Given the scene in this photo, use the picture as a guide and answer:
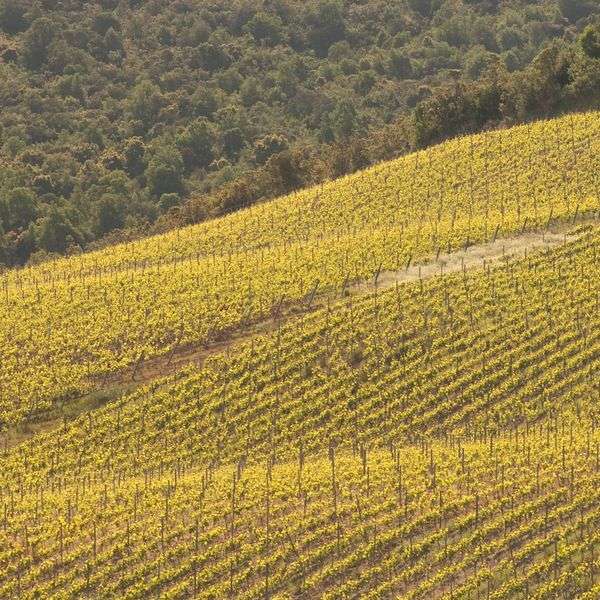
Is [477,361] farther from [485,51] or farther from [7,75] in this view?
[485,51]

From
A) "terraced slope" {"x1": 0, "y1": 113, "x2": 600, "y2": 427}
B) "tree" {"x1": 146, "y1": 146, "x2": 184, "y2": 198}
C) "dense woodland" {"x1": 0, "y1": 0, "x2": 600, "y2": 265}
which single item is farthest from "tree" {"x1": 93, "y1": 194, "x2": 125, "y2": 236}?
"terraced slope" {"x1": 0, "y1": 113, "x2": 600, "y2": 427}

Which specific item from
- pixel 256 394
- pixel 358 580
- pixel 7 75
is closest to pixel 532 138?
pixel 256 394

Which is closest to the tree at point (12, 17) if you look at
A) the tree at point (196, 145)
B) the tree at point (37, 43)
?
the tree at point (37, 43)

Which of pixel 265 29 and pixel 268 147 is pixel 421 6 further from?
pixel 268 147

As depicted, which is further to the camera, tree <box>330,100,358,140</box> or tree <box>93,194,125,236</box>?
tree <box>330,100,358,140</box>

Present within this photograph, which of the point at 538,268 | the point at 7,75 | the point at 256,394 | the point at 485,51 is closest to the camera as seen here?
the point at 256,394

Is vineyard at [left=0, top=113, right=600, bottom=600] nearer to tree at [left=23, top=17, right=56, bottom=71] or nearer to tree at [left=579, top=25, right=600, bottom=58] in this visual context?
tree at [left=579, top=25, right=600, bottom=58]

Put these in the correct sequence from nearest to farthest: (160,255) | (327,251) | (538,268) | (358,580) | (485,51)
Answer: (358,580), (538,268), (327,251), (160,255), (485,51)
